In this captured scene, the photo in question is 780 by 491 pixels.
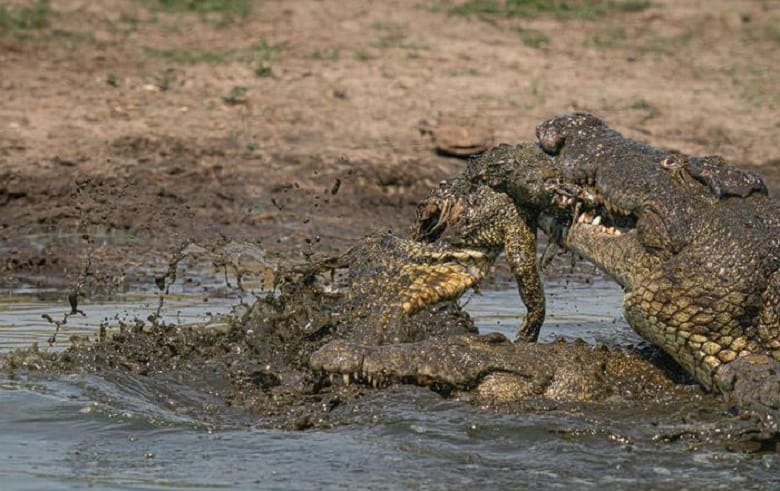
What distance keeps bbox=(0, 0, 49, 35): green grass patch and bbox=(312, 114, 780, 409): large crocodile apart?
30.4ft

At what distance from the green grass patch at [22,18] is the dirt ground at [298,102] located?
0.09 feet

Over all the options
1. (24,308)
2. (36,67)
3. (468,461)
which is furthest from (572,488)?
(36,67)

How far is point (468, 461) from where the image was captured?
6.08m

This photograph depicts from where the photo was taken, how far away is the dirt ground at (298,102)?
11.4 meters

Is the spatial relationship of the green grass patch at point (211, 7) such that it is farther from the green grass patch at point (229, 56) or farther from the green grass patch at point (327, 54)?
the green grass patch at point (327, 54)

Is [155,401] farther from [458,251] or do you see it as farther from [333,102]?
[333,102]

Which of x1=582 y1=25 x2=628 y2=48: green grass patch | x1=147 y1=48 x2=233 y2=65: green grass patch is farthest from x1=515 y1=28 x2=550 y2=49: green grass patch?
x1=147 y1=48 x2=233 y2=65: green grass patch

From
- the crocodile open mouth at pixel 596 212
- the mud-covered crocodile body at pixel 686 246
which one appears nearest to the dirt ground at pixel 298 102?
the crocodile open mouth at pixel 596 212

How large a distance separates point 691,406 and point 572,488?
2.49 feet

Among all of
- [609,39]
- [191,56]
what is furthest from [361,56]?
[609,39]

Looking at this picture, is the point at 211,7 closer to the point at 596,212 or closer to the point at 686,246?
the point at 596,212

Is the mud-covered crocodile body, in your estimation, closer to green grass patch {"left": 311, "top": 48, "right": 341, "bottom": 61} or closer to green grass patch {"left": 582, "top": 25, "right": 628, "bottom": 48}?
green grass patch {"left": 311, "top": 48, "right": 341, "bottom": 61}

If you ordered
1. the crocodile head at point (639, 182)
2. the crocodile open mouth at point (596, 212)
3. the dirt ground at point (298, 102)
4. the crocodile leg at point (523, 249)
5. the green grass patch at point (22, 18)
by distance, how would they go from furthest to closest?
the green grass patch at point (22, 18)
the dirt ground at point (298, 102)
the crocodile leg at point (523, 249)
the crocodile open mouth at point (596, 212)
the crocodile head at point (639, 182)

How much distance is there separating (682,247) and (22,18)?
10.2 m
